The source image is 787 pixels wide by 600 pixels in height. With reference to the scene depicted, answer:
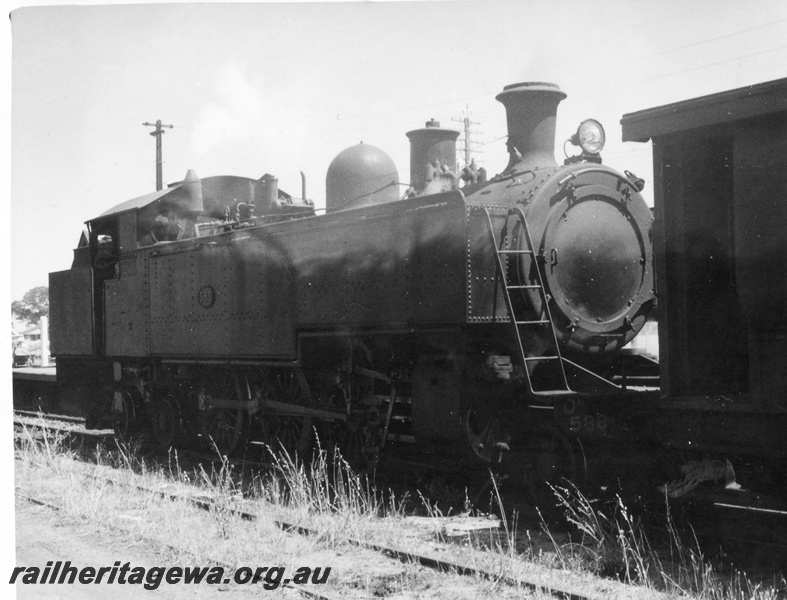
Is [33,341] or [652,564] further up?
[33,341]

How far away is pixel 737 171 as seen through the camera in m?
4.50

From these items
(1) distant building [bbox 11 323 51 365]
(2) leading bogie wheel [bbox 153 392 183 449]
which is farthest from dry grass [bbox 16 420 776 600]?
(1) distant building [bbox 11 323 51 365]

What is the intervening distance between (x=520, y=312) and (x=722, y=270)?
1725 mm

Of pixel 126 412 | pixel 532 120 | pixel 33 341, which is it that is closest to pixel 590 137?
pixel 532 120

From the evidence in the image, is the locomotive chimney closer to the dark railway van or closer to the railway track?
the dark railway van

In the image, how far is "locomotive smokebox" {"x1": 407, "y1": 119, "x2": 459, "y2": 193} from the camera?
7.88 meters

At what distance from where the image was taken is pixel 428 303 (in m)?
6.37

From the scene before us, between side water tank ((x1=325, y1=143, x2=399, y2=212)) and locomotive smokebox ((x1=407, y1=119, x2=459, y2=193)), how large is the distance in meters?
0.52

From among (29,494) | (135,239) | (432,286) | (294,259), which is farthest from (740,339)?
(135,239)

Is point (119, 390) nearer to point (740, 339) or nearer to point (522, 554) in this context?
point (522, 554)

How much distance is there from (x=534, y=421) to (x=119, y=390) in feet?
21.6

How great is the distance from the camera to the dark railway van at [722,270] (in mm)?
4383

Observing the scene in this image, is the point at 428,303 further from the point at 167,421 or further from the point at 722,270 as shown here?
the point at 167,421

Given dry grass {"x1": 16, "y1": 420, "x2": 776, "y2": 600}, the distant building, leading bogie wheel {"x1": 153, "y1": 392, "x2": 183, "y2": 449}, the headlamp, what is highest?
the headlamp
